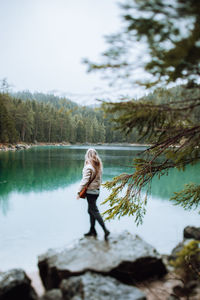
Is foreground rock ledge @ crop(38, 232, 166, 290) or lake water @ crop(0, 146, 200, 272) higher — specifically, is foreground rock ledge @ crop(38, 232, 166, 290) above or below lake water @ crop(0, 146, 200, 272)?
above

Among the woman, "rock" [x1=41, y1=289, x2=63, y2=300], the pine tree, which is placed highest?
the pine tree

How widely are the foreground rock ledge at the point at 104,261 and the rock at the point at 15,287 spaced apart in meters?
0.36

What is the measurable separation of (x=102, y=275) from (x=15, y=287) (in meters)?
1.10

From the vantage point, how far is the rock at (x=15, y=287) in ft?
8.64

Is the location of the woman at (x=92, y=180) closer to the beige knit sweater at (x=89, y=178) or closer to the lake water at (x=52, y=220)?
the beige knit sweater at (x=89, y=178)

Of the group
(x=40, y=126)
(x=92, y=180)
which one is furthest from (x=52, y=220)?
(x=40, y=126)

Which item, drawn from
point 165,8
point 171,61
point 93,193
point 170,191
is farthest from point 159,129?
point 170,191

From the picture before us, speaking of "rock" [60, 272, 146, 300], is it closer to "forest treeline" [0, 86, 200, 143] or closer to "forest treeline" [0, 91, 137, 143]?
"forest treeline" [0, 86, 200, 143]

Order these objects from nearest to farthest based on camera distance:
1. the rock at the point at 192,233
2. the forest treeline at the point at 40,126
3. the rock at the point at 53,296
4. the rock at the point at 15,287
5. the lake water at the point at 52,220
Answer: the rock at the point at 53,296 < the rock at the point at 15,287 < the rock at the point at 192,233 < the lake water at the point at 52,220 < the forest treeline at the point at 40,126

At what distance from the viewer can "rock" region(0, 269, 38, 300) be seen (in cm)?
263

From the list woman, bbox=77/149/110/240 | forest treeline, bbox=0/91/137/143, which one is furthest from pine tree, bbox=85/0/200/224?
forest treeline, bbox=0/91/137/143

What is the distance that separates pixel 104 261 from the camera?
304 cm

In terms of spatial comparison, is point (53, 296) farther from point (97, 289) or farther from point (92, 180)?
point (92, 180)

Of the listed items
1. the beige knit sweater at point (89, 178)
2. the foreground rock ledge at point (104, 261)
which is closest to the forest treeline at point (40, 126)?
the beige knit sweater at point (89, 178)
